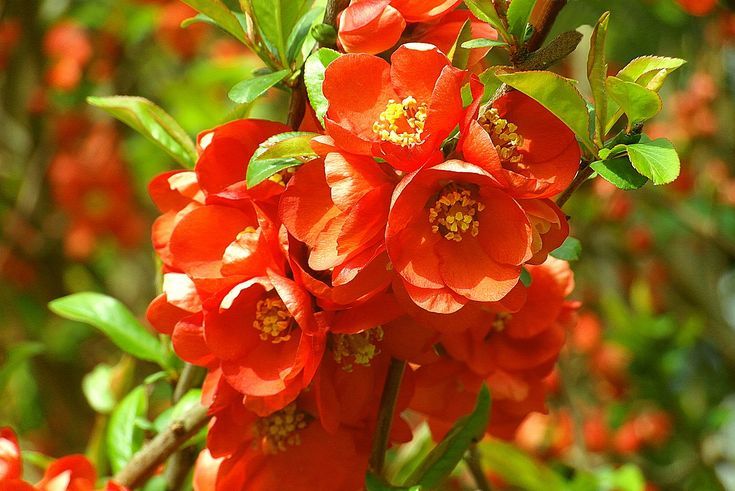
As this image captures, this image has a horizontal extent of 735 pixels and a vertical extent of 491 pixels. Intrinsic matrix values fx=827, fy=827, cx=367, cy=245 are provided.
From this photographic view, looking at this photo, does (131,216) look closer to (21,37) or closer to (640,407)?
(21,37)

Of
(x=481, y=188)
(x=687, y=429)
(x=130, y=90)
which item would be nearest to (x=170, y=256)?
(x=481, y=188)

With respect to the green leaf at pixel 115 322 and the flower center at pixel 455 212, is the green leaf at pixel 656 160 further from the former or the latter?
the green leaf at pixel 115 322

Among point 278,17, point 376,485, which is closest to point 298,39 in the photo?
point 278,17

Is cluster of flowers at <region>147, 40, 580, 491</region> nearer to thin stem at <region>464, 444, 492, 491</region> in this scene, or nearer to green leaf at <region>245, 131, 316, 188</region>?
green leaf at <region>245, 131, 316, 188</region>

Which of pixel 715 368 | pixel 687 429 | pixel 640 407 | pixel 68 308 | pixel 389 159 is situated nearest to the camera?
pixel 389 159

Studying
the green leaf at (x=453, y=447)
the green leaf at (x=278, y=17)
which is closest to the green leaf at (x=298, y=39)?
the green leaf at (x=278, y=17)

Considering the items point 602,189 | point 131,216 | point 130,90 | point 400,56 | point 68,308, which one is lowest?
point 602,189

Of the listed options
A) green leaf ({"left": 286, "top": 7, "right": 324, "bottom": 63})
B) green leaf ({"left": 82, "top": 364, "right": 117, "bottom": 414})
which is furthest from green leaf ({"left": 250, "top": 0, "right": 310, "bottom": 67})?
green leaf ({"left": 82, "top": 364, "right": 117, "bottom": 414})

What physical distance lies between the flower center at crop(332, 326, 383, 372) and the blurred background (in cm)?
132

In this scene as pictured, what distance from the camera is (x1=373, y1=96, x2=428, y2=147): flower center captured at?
582mm

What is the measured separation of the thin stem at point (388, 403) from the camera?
68 centimetres

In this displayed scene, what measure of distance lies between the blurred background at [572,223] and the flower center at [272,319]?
4.45ft

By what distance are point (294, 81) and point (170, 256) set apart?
0.18 m

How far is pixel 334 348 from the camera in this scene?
0.66 m
